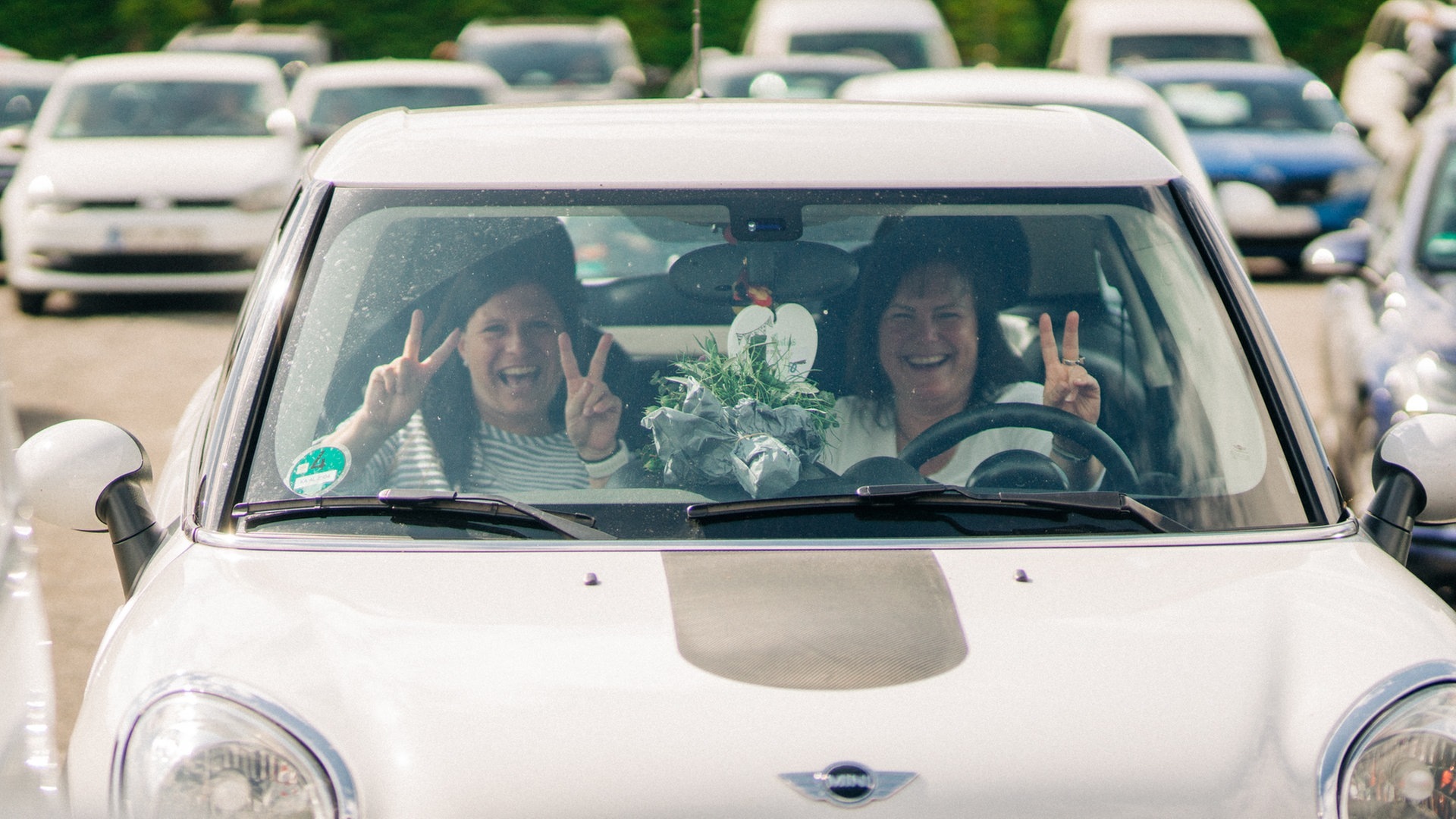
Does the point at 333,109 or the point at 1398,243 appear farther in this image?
the point at 333,109

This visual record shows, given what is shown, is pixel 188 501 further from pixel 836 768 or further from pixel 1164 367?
pixel 1164 367

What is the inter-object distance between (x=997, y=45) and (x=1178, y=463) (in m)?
20.2

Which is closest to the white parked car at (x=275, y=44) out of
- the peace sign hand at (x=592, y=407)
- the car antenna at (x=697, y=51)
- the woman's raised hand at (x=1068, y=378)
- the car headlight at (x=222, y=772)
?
the car antenna at (x=697, y=51)

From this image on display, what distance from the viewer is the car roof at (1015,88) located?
7.87 m

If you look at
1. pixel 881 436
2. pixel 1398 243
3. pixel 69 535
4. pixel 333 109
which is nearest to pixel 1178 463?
pixel 881 436

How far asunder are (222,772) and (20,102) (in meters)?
15.1

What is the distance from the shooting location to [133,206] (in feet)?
37.7

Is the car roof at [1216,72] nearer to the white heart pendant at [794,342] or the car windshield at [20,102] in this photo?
the car windshield at [20,102]

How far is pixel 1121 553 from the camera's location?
8.28 ft

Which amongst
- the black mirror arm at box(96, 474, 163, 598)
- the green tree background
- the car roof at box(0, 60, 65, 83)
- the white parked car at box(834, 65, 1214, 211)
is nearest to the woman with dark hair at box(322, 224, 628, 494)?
the black mirror arm at box(96, 474, 163, 598)

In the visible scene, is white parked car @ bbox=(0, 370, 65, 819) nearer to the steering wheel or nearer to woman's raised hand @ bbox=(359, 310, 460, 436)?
woman's raised hand @ bbox=(359, 310, 460, 436)

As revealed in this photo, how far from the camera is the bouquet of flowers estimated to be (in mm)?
2758

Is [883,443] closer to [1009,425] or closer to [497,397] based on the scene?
[1009,425]

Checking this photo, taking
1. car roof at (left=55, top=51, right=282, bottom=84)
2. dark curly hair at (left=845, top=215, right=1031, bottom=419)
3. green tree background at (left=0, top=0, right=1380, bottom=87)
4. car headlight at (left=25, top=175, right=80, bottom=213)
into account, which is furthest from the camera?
green tree background at (left=0, top=0, right=1380, bottom=87)
